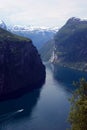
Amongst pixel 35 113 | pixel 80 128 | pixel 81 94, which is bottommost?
pixel 35 113

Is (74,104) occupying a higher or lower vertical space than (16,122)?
higher

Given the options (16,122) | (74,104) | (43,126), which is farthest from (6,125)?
(74,104)

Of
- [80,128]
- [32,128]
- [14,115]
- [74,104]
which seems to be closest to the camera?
[80,128]

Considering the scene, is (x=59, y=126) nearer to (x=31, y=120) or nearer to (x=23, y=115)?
(x=31, y=120)

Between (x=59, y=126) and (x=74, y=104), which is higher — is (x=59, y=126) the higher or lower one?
the lower one

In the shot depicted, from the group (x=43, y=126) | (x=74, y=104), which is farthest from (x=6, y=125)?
(x=74, y=104)

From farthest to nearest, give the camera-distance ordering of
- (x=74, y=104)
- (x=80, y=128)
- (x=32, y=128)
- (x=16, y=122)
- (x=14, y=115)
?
(x=14, y=115)
(x=16, y=122)
(x=32, y=128)
(x=74, y=104)
(x=80, y=128)

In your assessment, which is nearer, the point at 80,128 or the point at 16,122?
the point at 80,128

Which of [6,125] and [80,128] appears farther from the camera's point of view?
[6,125]

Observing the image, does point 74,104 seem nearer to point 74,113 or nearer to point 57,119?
point 74,113
